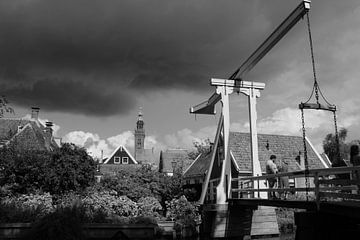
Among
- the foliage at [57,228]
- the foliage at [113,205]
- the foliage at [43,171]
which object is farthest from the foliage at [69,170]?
the foliage at [57,228]

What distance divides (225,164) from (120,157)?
97.6 ft

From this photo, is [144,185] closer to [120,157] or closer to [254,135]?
[254,135]

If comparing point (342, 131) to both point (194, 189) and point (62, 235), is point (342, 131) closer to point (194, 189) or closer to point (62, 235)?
point (194, 189)

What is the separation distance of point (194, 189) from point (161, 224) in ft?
16.2

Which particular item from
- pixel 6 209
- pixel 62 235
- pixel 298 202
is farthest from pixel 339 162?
pixel 6 209

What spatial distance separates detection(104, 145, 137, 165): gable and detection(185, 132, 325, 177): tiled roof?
1826 cm

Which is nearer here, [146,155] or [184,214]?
[184,214]

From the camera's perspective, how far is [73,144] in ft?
49.8

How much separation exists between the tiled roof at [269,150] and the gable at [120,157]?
18260 mm

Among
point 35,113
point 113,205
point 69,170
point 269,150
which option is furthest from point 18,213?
point 35,113

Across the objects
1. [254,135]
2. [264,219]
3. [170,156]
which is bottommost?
[264,219]

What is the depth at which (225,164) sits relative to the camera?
1117 cm

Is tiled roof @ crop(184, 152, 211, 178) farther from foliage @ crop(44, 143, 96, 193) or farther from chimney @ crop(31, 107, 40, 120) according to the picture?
chimney @ crop(31, 107, 40, 120)

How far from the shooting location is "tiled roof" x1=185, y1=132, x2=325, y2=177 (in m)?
18.4
